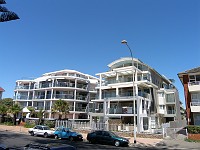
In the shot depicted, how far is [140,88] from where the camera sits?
39.9m

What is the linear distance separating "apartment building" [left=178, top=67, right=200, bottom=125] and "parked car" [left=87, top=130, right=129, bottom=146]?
14518 mm

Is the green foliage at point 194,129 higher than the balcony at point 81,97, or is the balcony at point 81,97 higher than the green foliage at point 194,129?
the balcony at point 81,97

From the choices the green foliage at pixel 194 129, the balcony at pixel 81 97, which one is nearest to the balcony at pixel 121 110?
the green foliage at pixel 194 129

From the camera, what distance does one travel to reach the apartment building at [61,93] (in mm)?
49594

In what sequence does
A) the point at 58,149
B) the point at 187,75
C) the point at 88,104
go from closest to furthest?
the point at 58,149
the point at 187,75
the point at 88,104

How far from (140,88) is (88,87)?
→ 1806cm

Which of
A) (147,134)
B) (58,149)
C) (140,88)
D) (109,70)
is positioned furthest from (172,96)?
(58,149)

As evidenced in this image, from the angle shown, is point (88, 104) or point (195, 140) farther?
point (88, 104)

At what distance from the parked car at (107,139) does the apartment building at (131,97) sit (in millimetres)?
11677

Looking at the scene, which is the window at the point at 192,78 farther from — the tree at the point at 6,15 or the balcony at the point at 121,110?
the tree at the point at 6,15

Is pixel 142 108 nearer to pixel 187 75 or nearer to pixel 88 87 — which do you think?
pixel 187 75

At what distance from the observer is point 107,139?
20.8 metres

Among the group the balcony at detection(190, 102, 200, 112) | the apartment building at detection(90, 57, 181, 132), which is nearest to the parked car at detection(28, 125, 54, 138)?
the apartment building at detection(90, 57, 181, 132)

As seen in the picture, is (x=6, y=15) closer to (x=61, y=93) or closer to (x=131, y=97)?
(x=131, y=97)
